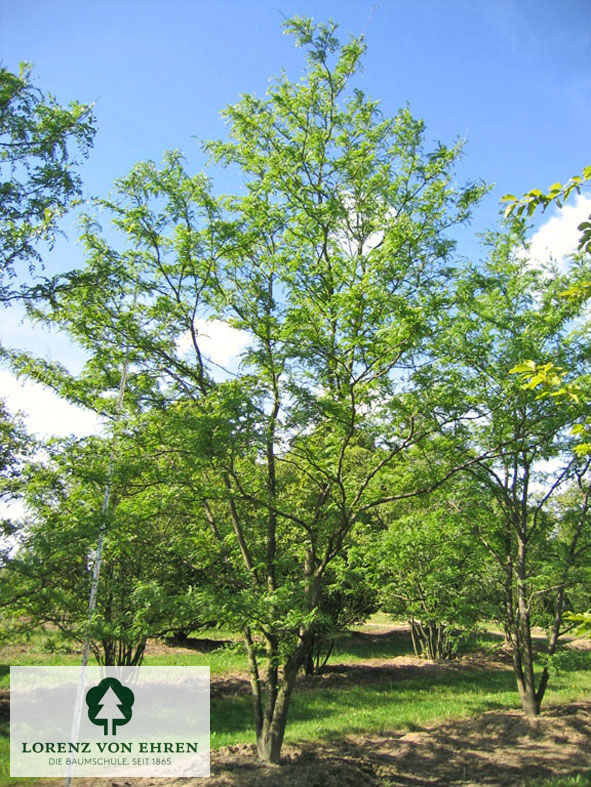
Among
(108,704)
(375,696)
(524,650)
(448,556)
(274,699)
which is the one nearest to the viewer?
(274,699)

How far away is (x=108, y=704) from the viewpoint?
852cm

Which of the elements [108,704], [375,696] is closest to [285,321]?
[108,704]

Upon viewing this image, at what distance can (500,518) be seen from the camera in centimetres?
937

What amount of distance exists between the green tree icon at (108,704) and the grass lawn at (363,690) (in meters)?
1.11

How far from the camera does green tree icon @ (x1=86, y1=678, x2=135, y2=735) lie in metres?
8.10

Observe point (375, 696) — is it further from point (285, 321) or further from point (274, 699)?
point (285, 321)

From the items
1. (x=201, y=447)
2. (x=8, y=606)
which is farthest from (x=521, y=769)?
(x=8, y=606)

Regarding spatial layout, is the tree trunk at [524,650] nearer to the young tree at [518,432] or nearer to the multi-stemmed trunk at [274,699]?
the young tree at [518,432]

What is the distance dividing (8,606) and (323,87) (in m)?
7.20

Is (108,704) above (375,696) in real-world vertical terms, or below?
above

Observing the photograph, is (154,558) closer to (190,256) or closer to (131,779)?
(131,779)

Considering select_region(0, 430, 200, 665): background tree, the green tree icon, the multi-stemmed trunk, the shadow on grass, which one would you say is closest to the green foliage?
the shadow on grass

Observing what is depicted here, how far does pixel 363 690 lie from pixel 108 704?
20.0 feet

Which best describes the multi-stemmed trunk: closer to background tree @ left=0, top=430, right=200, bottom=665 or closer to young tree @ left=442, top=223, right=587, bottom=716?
background tree @ left=0, top=430, right=200, bottom=665
